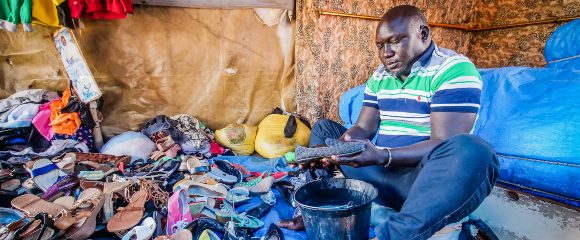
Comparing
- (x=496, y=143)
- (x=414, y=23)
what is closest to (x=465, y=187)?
(x=414, y=23)

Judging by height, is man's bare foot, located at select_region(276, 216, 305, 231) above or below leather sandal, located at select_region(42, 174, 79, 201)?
below

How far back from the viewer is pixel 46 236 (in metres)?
1.59

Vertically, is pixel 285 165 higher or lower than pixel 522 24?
lower

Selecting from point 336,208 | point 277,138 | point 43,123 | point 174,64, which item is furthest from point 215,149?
point 336,208

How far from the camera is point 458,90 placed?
145cm

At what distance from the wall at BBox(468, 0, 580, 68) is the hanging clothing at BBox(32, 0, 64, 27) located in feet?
15.6

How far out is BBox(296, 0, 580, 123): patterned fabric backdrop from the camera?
3.37 metres

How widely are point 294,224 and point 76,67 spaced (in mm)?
2342

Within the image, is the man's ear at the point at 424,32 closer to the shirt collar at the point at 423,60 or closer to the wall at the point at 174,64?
the shirt collar at the point at 423,60

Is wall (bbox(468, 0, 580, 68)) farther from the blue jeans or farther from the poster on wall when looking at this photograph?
the poster on wall

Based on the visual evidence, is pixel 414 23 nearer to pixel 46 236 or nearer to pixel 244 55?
pixel 46 236

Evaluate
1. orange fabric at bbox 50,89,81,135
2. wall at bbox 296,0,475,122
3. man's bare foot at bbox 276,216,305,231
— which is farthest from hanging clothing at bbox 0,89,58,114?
man's bare foot at bbox 276,216,305,231

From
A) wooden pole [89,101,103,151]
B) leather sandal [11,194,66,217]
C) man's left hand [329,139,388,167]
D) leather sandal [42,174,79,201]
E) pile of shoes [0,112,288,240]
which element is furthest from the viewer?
wooden pole [89,101,103,151]

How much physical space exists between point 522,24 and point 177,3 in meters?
3.96
